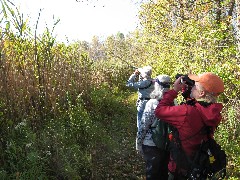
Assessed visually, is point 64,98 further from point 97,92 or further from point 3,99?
point 97,92

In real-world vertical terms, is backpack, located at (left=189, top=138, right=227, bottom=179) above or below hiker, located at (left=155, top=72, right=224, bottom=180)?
below

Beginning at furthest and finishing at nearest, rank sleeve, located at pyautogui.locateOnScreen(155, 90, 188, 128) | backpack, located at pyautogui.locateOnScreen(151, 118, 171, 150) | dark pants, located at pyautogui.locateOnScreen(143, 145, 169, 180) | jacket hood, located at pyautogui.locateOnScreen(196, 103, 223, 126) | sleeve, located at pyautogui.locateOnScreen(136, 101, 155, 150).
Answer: sleeve, located at pyautogui.locateOnScreen(136, 101, 155, 150)
dark pants, located at pyautogui.locateOnScreen(143, 145, 169, 180)
backpack, located at pyautogui.locateOnScreen(151, 118, 171, 150)
sleeve, located at pyautogui.locateOnScreen(155, 90, 188, 128)
jacket hood, located at pyautogui.locateOnScreen(196, 103, 223, 126)

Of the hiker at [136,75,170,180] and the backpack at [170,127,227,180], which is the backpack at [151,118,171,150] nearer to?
the hiker at [136,75,170,180]

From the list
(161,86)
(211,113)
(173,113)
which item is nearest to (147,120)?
(161,86)

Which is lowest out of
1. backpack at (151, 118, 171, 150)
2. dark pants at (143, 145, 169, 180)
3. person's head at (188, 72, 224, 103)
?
dark pants at (143, 145, 169, 180)

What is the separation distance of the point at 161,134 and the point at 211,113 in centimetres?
97

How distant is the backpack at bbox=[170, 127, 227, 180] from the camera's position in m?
2.81

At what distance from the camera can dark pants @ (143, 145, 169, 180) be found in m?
3.66

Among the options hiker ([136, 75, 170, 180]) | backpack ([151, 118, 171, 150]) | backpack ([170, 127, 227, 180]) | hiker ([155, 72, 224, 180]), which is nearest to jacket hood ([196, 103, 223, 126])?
hiker ([155, 72, 224, 180])

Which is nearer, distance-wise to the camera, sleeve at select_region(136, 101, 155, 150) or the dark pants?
the dark pants

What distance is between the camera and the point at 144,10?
49.1 feet

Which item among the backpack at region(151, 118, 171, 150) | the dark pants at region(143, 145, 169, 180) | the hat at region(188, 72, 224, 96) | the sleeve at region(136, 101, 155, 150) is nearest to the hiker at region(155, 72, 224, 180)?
the hat at region(188, 72, 224, 96)

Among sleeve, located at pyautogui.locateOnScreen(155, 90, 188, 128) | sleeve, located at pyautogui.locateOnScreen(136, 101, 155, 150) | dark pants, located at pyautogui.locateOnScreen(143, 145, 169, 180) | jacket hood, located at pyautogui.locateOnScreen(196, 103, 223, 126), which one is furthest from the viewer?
sleeve, located at pyautogui.locateOnScreen(136, 101, 155, 150)

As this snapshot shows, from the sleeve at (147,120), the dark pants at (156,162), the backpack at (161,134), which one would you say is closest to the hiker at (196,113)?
the backpack at (161,134)
